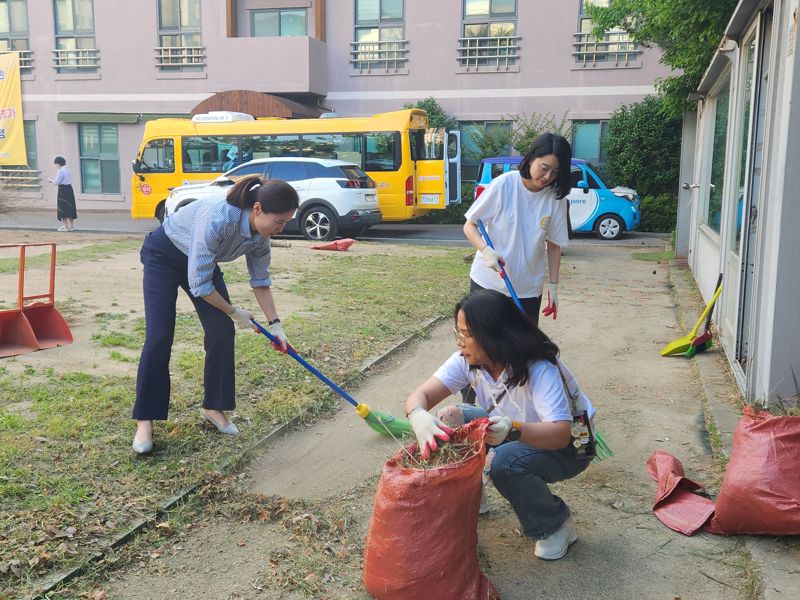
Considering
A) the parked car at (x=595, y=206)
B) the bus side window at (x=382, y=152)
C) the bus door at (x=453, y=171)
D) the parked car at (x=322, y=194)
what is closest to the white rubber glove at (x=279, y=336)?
the parked car at (x=322, y=194)

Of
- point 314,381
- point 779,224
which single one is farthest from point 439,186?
point 779,224

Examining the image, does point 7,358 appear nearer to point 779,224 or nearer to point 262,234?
point 262,234

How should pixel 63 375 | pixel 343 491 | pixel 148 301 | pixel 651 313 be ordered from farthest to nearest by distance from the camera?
pixel 651 313, pixel 63 375, pixel 148 301, pixel 343 491

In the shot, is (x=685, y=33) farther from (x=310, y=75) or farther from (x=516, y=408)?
(x=310, y=75)

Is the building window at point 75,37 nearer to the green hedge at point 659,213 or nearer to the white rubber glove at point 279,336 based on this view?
the green hedge at point 659,213

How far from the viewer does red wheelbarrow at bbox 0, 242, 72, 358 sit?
234 inches

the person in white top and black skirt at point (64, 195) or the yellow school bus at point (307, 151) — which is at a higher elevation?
the yellow school bus at point (307, 151)

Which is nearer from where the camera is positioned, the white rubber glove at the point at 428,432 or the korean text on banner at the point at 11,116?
the white rubber glove at the point at 428,432

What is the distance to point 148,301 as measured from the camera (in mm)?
3994

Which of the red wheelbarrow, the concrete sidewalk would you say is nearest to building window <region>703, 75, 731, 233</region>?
the red wheelbarrow

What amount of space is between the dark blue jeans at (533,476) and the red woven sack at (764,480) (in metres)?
0.61

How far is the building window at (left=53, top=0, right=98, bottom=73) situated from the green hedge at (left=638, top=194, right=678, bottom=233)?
17.1 m

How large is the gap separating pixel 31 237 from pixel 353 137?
692cm

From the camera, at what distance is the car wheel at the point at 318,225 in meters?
14.7
